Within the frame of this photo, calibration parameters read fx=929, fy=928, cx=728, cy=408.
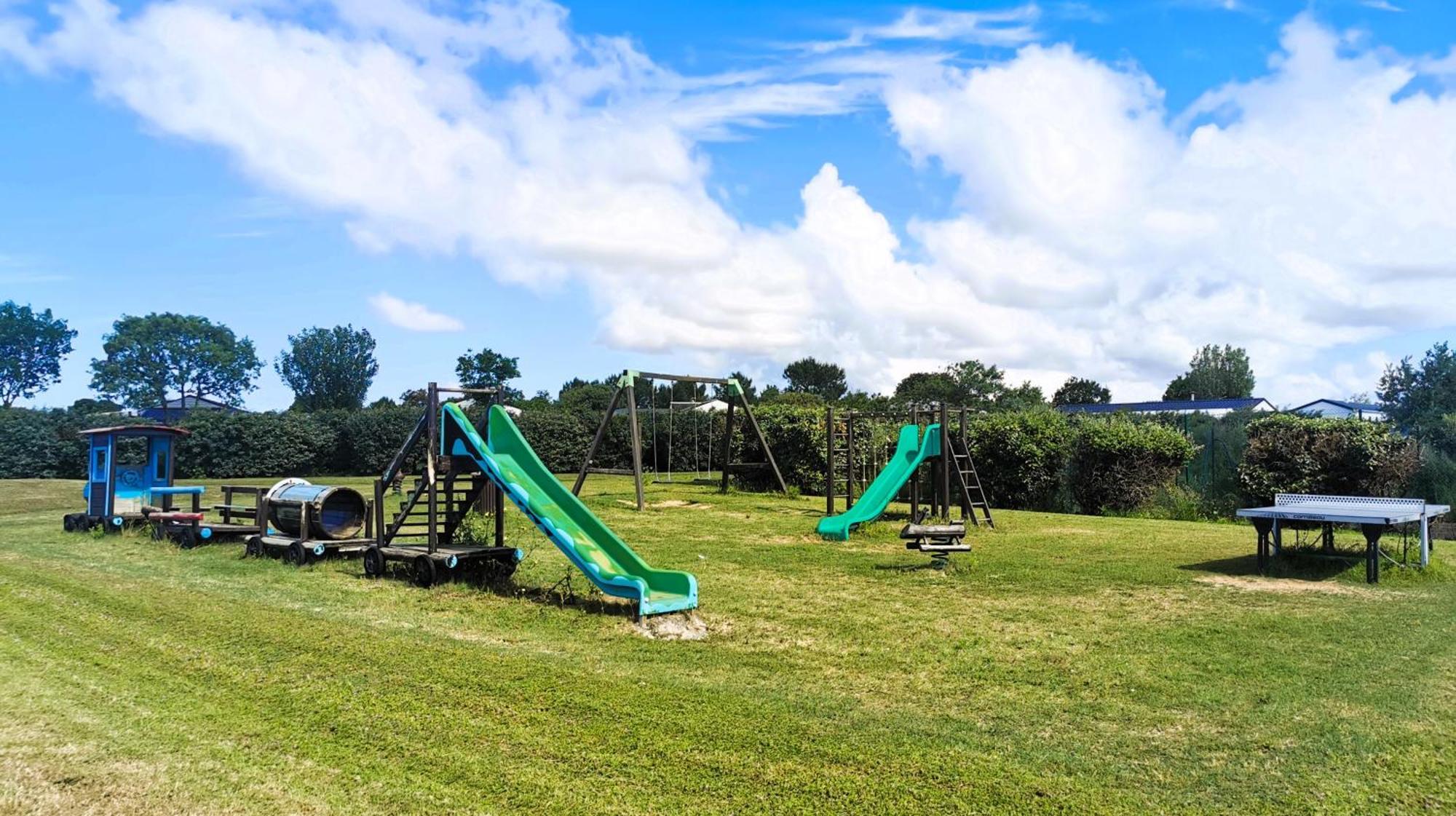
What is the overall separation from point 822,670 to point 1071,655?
1850mm

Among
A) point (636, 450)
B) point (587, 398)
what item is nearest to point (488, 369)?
point (587, 398)

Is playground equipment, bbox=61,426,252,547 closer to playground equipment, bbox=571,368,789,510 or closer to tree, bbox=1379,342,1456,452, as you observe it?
playground equipment, bbox=571,368,789,510

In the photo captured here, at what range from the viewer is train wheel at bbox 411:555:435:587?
937cm

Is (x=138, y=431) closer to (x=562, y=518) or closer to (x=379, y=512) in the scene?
(x=379, y=512)

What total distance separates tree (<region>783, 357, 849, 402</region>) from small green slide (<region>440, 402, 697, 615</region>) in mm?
75010

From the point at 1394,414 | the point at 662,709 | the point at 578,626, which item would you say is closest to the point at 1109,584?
the point at 578,626

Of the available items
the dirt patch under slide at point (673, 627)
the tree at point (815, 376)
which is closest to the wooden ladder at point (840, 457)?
the dirt patch under slide at point (673, 627)

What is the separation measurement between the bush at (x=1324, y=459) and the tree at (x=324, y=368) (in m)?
71.7

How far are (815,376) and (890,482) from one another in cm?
7072

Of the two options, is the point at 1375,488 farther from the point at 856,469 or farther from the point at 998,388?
the point at 998,388

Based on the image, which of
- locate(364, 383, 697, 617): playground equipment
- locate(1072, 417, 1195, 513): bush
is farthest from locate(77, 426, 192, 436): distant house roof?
locate(1072, 417, 1195, 513): bush

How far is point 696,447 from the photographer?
25766 millimetres

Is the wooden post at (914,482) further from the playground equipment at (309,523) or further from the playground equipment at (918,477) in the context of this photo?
the playground equipment at (309,523)

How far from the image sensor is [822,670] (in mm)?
6203
